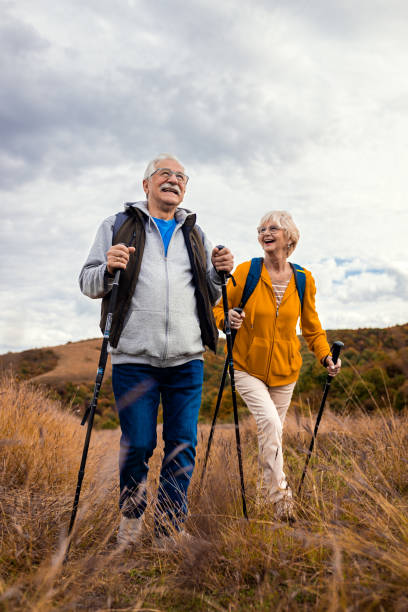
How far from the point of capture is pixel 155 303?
3623 mm

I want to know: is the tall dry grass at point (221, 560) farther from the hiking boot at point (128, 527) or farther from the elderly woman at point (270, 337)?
the elderly woman at point (270, 337)

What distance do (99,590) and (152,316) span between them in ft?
5.59

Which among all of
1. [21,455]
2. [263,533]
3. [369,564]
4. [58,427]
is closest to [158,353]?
[263,533]

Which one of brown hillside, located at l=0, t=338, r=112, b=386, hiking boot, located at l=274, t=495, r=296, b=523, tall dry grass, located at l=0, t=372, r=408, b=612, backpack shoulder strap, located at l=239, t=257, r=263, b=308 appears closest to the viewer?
tall dry grass, located at l=0, t=372, r=408, b=612

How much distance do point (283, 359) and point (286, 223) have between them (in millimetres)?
1260

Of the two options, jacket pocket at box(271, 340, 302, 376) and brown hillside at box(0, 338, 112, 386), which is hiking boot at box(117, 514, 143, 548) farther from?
brown hillside at box(0, 338, 112, 386)

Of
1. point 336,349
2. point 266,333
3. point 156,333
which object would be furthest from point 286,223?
point 156,333

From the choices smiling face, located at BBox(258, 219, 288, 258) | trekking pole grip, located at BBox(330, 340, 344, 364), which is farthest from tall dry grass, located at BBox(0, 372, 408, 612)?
smiling face, located at BBox(258, 219, 288, 258)

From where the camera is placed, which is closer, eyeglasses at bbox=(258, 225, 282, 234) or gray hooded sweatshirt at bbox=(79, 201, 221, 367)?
gray hooded sweatshirt at bbox=(79, 201, 221, 367)

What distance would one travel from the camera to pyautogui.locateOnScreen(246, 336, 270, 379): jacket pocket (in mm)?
4484

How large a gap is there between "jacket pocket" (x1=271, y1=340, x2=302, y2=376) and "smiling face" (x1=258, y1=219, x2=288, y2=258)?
86 centimetres

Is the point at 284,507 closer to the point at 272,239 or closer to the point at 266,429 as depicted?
the point at 266,429

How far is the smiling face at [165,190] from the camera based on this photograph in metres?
3.89

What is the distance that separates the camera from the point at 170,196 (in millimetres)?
3883
